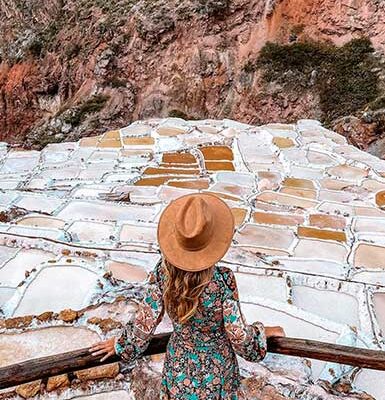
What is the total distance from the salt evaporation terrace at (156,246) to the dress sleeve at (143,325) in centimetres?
84

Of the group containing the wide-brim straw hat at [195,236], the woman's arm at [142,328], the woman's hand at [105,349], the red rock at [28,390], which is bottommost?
the red rock at [28,390]

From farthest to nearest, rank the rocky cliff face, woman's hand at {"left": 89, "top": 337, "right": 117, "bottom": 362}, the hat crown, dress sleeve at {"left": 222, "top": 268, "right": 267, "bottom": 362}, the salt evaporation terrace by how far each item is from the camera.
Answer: the rocky cliff face, the salt evaporation terrace, woman's hand at {"left": 89, "top": 337, "right": 117, "bottom": 362}, dress sleeve at {"left": 222, "top": 268, "right": 267, "bottom": 362}, the hat crown

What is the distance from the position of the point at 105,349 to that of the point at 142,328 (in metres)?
0.21

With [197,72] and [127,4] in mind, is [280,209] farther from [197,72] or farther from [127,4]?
[127,4]

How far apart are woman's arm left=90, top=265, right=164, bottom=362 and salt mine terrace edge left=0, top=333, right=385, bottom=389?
7cm

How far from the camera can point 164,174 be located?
6641 millimetres

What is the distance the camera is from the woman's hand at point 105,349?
2.06m

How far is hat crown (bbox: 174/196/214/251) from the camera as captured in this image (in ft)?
5.77

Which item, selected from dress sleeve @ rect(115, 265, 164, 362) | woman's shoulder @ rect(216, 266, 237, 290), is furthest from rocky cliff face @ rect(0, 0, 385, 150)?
dress sleeve @ rect(115, 265, 164, 362)

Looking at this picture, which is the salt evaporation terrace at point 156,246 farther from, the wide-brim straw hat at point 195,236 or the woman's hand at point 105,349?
the wide-brim straw hat at point 195,236

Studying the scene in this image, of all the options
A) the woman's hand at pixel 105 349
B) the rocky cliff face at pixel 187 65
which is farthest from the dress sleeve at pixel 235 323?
the rocky cliff face at pixel 187 65

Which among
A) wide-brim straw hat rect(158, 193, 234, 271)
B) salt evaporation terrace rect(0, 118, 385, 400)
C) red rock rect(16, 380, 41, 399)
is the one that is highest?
wide-brim straw hat rect(158, 193, 234, 271)

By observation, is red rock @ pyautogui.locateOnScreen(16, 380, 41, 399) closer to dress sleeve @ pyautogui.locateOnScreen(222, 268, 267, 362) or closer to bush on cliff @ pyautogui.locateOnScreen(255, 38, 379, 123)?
dress sleeve @ pyautogui.locateOnScreen(222, 268, 267, 362)

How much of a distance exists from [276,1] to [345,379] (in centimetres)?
1372
